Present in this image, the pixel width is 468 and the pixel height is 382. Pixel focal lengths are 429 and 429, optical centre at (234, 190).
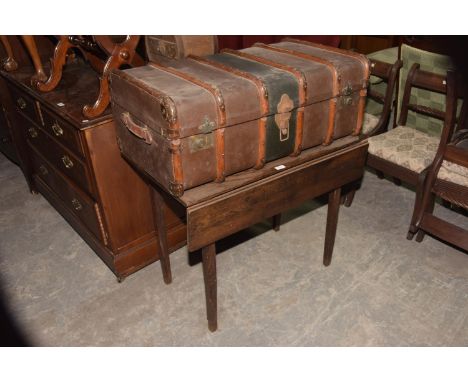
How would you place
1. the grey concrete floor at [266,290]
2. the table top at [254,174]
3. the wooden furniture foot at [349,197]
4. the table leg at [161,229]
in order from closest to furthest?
the table top at [254,174], the grey concrete floor at [266,290], the table leg at [161,229], the wooden furniture foot at [349,197]

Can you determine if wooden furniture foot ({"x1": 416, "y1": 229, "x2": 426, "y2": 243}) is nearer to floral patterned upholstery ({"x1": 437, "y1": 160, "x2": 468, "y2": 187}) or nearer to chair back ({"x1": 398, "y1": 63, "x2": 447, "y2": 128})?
floral patterned upholstery ({"x1": 437, "y1": 160, "x2": 468, "y2": 187})

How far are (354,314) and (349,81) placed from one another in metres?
1.25

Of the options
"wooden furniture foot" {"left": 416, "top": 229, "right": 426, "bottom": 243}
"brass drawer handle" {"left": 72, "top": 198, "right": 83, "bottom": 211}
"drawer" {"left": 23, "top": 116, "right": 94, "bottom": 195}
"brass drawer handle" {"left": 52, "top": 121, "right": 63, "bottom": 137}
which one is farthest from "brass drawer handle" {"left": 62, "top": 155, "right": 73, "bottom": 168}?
"wooden furniture foot" {"left": 416, "top": 229, "right": 426, "bottom": 243}

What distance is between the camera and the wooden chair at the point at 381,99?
3.10 m

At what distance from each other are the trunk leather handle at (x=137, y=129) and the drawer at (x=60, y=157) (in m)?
0.57

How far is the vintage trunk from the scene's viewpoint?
66.4 inches

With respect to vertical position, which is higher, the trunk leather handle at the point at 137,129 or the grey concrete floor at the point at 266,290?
the trunk leather handle at the point at 137,129

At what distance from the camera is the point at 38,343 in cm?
223

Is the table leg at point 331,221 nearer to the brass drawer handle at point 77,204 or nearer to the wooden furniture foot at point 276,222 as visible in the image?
the wooden furniture foot at point 276,222

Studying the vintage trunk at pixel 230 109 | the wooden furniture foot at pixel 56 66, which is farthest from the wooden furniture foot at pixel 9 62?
the vintage trunk at pixel 230 109

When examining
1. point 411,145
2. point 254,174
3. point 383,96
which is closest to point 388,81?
point 383,96

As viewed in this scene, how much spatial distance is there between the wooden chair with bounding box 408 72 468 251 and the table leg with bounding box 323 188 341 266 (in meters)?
0.63

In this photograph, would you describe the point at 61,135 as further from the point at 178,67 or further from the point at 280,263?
the point at 280,263

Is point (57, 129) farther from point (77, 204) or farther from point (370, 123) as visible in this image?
point (370, 123)
